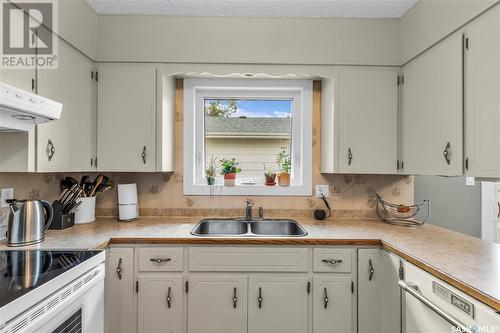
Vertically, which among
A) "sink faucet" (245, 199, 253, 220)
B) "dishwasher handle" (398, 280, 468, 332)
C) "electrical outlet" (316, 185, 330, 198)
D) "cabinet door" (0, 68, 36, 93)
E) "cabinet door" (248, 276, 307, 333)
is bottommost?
"cabinet door" (248, 276, 307, 333)

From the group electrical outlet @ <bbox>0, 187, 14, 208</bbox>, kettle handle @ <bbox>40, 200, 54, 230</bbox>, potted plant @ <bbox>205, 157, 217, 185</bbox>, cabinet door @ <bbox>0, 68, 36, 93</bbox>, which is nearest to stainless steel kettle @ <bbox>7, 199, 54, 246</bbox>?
kettle handle @ <bbox>40, 200, 54, 230</bbox>

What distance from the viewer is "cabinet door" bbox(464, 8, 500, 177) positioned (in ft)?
4.11

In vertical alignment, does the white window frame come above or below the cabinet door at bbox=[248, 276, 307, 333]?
above

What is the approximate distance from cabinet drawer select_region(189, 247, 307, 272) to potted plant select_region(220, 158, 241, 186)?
746 millimetres

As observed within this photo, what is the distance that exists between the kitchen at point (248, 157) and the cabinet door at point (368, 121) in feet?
0.04

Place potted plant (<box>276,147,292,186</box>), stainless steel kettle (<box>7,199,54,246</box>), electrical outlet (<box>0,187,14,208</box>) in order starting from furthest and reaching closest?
potted plant (<box>276,147,292,186</box>) < electrical outlet (<box>0,187,14,208</box>) < stainless steel kettle (<box>7,199,54,246</box>)

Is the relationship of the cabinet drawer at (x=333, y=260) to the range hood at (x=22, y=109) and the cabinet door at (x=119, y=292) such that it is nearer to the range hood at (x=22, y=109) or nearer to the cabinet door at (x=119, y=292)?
the cabinet door at (x=119, y=292)

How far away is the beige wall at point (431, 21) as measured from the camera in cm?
139

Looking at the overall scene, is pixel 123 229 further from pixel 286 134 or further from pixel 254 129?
pixel 286 134

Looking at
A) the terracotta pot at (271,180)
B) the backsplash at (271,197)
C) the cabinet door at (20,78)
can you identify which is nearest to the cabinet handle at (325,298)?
the backsplash at (271,197)

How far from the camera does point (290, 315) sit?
1.67m

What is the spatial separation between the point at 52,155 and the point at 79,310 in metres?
0.90

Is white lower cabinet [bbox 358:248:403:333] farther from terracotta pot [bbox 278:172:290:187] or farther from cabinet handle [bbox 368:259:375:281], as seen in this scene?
terracotta pot [bbox 278:172:290:187]

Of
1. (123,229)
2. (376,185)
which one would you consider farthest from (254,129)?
(123,229)
